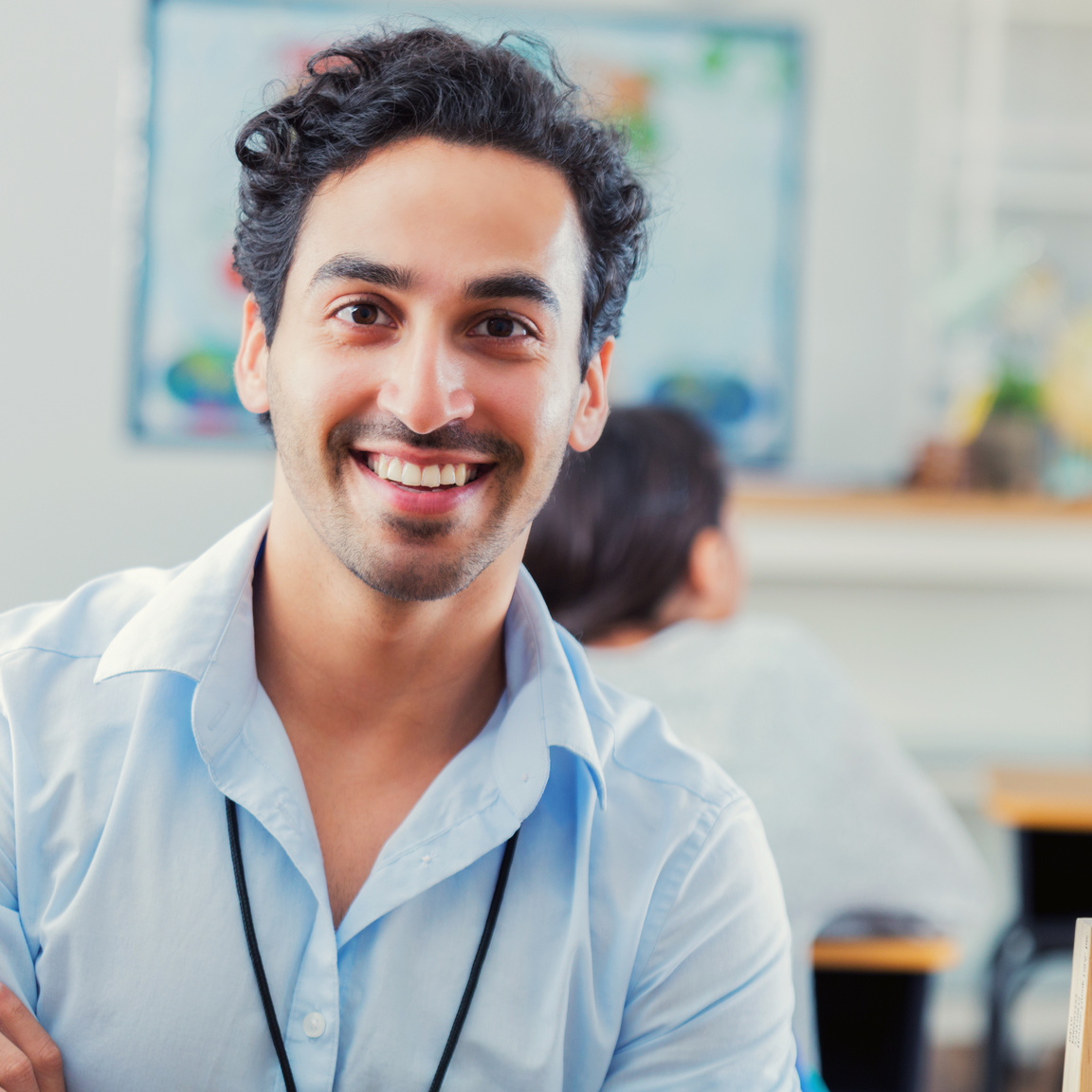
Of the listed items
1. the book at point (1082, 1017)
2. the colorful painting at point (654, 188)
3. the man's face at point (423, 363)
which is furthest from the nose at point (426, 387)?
the colorful painting at point (654, 188)

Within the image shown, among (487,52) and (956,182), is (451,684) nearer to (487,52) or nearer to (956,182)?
(487,52)

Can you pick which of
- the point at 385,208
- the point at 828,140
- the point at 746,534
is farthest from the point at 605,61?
the point at 385,208

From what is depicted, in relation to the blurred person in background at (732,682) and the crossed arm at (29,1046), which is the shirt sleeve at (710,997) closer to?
the crossed arm at (29,1046)

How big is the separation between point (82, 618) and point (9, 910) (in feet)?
0.81

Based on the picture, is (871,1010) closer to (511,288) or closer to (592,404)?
(592,404)

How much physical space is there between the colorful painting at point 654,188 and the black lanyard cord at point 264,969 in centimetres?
210

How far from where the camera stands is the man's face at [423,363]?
1.01 meters

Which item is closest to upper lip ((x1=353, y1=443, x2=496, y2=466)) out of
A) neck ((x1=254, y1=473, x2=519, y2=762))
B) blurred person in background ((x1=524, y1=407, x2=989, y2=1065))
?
neck ((x1=254, y1=473, x2=519, y2=762))

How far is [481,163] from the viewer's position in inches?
41.2

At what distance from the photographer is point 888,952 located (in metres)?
1.90

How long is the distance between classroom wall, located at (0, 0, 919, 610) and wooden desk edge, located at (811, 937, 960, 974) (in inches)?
54.8

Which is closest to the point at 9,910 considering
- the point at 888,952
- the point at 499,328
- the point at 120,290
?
the point at 499,328

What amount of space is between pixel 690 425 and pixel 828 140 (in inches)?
55.5

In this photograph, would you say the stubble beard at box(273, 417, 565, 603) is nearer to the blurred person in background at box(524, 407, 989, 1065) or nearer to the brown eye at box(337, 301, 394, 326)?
the brown eye at box(337, 301, 394, 326)
